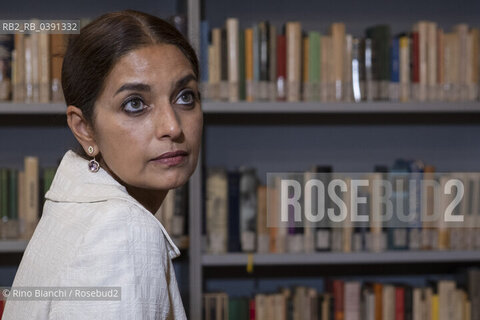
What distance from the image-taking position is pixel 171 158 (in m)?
0.86

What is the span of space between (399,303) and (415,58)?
2.44ft

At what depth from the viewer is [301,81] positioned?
6.54 ft

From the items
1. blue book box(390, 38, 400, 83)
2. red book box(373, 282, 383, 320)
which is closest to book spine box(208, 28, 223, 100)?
blue book box(390, 38, 400, 83)

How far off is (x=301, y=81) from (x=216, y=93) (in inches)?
10.0

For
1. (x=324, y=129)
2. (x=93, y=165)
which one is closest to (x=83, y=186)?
(x=93, y=165)

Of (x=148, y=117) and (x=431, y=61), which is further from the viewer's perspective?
(x=431, y=61)

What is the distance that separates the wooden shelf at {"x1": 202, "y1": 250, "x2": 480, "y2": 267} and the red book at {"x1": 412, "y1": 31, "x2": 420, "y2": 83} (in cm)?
52

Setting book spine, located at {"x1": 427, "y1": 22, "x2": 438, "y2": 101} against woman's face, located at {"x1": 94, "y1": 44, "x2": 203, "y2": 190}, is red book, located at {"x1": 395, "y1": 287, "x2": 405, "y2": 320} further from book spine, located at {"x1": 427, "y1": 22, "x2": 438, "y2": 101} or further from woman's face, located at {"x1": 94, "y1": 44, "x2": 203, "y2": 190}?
woman's face, located at {"x1": 94, "y1": 44, "x2": 203, "y2": 190}

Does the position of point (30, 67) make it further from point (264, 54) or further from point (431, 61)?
point (431, 61)

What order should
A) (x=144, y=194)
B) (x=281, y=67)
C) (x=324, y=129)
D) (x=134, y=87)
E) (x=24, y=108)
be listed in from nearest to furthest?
(x=134, y=87), (x=144, y=194), (x=24, y=108), (x=281, y=67), (x=324, y=129)

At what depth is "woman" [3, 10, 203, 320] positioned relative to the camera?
0.73 metres

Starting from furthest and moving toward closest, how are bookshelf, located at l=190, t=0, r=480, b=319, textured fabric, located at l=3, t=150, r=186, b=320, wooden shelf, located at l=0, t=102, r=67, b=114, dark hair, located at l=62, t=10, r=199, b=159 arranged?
bookshelf, located at l=190, t=0, r=480, b=319, wooden shelf, located at l=0, t=102, r=67, b=114, dark hair, located at l=62, t=10, r=199, b=159, textured fabric, located at l=3, t=150, r=186, b=320

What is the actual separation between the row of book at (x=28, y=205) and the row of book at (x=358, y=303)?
25cm

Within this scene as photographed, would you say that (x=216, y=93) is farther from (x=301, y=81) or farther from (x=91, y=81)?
(x=91, y=81)
